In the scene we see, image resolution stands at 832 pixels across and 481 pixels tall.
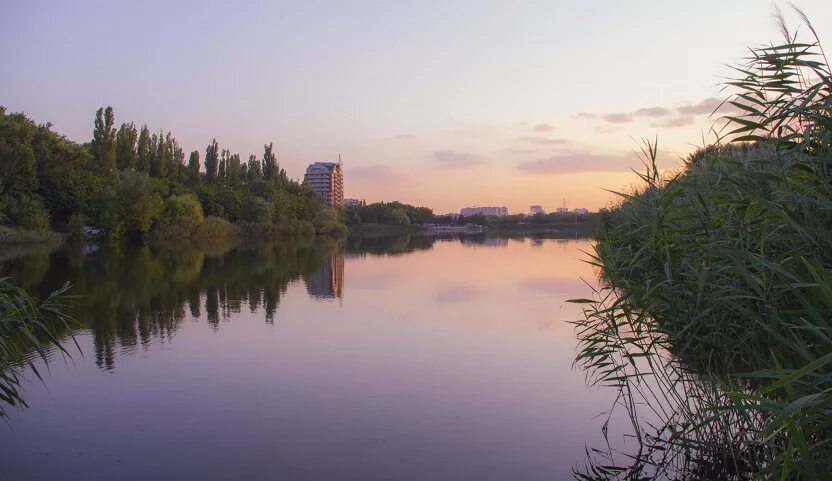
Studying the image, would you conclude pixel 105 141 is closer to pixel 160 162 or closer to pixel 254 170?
pixel 160 162

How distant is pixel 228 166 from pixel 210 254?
36.4 metres

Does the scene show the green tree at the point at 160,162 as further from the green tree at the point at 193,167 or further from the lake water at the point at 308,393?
Answer: the lake water at the point at 308,393

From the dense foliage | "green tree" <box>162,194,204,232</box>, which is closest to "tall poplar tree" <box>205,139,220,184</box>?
"green tree" <box>162,194,204,232</box>

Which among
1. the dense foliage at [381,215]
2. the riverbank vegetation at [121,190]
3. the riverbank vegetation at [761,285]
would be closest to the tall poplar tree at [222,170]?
the riverbank vegetation at [121,190]

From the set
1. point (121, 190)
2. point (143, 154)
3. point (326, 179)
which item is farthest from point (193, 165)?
point (326, 179)

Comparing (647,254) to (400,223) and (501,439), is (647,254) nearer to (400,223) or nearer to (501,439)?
(501,439)

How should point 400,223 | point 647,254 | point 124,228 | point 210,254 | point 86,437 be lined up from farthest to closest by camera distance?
point 400,223 → point 124,228 → point 210,254 → point 86,437 → point 647,254

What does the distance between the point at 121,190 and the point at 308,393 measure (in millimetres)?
42570

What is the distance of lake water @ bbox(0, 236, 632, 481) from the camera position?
6316 millimetres

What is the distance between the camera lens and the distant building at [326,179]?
469 feet

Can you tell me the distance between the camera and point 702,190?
5.02m

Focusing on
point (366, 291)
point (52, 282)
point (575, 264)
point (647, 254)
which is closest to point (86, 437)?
point (647, 254)

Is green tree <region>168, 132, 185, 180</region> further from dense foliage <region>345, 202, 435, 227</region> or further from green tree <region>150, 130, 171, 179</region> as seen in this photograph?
dense foliage <region>345, 202, 435, 227</region>

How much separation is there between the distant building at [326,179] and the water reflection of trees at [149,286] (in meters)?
110
